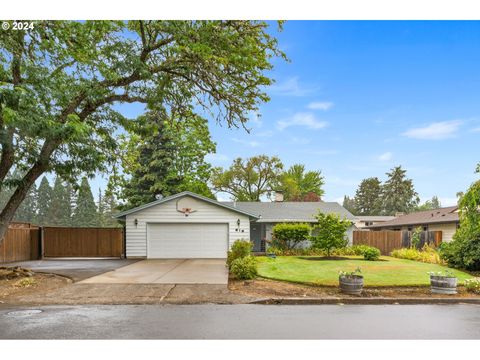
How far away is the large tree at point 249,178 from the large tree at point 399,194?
2642 cm

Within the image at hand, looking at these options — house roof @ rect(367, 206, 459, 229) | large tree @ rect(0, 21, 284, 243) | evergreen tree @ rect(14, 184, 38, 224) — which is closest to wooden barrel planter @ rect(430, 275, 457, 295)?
large tree @ rect(0, 21, 284, 243)

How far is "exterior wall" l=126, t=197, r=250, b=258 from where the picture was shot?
17.8 meters

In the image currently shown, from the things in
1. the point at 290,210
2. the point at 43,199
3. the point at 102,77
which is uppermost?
the point at 102,77

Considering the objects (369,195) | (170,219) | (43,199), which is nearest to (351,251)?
(170,219)

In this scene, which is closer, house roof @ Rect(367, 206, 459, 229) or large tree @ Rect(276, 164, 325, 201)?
house roof @ Rect(367, 206, 459, 229)

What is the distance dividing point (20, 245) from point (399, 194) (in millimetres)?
55720

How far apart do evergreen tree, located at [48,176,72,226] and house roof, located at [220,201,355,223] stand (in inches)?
1535

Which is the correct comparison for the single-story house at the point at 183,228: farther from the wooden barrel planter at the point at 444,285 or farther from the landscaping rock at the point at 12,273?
the wooden barrel planter at the point at 444,285

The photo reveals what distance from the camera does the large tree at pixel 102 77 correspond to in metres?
8.75

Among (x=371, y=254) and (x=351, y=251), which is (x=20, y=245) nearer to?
(x=371, y=254)

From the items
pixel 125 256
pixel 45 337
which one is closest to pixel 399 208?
pixel 125 256

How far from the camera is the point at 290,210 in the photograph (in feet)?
77.8

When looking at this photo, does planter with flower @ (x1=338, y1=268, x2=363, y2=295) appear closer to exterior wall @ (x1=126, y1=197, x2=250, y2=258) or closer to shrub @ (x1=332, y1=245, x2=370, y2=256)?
exterior wall @ (x1=126, y1=197, x2=250, y2=258)

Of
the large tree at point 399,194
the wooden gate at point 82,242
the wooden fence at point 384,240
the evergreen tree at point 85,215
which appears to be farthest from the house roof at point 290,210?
the large tree at point 399,194
